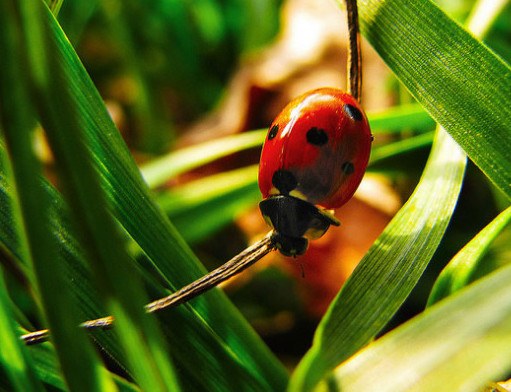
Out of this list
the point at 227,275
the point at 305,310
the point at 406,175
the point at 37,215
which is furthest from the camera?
the point at 305,310

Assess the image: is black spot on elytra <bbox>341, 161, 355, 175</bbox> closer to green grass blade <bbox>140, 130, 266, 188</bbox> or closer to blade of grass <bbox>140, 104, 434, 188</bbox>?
blade of grass <bbox>140, 104, 434, 188</bbox>

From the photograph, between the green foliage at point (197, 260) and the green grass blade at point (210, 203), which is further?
the green grass blade at point (210, 203)

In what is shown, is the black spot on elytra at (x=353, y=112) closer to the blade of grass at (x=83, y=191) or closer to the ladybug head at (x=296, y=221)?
the ladybug head at (x=296, y=221)

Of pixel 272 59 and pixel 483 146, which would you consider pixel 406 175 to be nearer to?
pixel 483 146

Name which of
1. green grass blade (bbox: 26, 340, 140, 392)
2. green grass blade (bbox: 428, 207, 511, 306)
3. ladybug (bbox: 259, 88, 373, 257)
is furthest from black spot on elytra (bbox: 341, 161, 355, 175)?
green grass blade (bbox: 26, 340, 140, 392)

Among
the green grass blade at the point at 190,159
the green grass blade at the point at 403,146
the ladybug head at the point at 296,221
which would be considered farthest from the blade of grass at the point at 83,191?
the green grass blade at the point at 190,159

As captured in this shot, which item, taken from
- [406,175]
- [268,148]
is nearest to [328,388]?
[268,148]

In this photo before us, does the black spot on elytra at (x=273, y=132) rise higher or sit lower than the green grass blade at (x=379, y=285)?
higher
